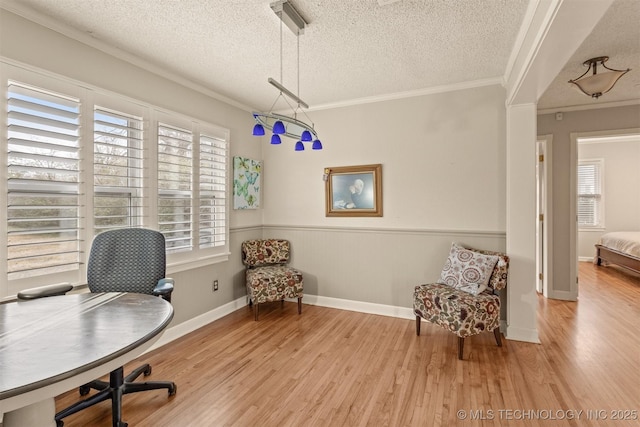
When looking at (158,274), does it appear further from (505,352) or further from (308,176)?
(505,352)

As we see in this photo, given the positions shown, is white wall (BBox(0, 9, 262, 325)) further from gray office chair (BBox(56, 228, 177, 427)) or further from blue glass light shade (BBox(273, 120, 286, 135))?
blue glass light shade (BBox(273, 120, 286, 135))

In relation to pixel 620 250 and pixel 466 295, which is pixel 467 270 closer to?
pixel 466 295

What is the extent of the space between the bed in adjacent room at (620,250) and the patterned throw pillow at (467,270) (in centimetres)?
406

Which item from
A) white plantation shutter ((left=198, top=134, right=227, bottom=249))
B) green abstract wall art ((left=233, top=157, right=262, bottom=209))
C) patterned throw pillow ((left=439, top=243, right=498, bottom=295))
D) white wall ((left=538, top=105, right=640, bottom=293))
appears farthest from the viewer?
white wall ((left=538, top=105, right=640, bottom=293))

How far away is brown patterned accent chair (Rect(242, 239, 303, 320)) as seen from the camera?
3.45 meters

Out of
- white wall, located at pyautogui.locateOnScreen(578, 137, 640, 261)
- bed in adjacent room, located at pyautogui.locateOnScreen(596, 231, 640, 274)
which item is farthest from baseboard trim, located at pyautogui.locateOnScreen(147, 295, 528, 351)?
white wall, located at pyautogui.locateOnScreen(578, 137, 640, 261)

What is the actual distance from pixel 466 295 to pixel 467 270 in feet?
0.85

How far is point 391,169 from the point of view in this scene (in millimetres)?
3619

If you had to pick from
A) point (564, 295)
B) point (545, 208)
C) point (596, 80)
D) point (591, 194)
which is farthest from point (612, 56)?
point (591, 194)

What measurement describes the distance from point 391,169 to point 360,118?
74cm

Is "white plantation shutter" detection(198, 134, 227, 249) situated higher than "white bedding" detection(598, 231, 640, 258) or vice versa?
"white plantation shutter" detection(198, 134, 227, 249)

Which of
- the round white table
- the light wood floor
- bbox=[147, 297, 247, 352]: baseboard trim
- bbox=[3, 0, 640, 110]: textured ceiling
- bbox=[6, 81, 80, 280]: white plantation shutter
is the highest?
bbox=[3, 0, 640, 110]: textured ceiling

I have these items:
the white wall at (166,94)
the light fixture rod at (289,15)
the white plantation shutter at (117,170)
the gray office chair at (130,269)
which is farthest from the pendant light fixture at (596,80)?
the white plantation shutter at (117,170)

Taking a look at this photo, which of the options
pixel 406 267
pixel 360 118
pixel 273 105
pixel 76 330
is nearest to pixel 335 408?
pixel 76 330
